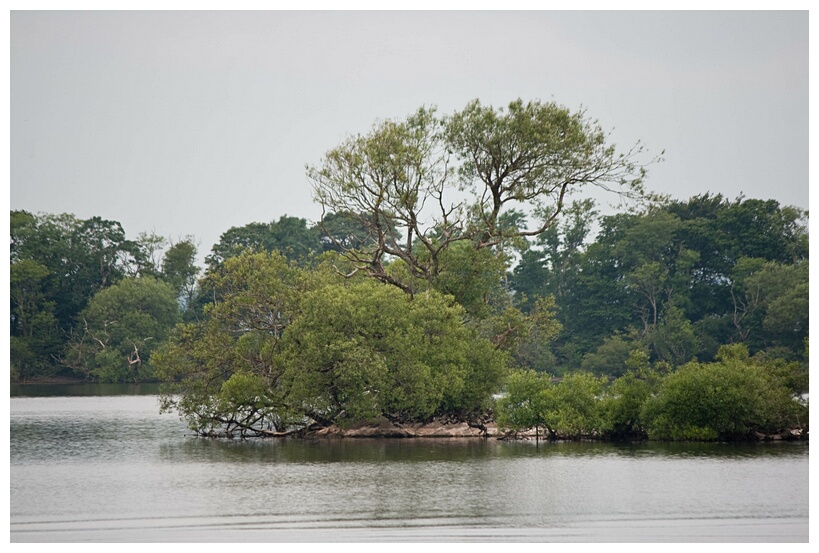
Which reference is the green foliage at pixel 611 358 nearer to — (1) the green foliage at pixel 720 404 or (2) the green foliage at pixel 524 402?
(2) the green foliage at pixel 524 402

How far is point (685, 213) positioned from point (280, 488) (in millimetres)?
60420

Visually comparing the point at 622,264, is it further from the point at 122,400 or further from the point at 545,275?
the point at 122,400

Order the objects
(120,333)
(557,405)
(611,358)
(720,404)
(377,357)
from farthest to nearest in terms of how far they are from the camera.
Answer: (120,333) < (611,358) < (377,357) < (557,405) < (720,404)

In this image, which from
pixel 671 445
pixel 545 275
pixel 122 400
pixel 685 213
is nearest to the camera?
pixel 671 445

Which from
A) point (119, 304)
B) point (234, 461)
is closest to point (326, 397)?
point (234, 461)

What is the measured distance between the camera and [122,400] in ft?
185

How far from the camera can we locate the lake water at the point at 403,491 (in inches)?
730

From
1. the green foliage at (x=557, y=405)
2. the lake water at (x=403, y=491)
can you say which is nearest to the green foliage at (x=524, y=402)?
the green foliage at (x=557, y=405)

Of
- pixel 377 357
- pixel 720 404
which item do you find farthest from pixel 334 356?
pixel 720 404

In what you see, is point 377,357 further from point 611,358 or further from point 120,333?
point 120,333

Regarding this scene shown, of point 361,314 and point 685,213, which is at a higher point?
point 685,213

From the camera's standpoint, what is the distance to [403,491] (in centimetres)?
2258
